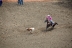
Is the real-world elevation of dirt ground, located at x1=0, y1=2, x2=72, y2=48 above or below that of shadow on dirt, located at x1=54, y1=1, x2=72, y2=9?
above

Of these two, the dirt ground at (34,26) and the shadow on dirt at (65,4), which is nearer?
the dirt ground at (34,26)

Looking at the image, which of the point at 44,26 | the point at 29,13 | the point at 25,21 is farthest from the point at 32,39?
the point at 29,13

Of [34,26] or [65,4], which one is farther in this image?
[65,4]

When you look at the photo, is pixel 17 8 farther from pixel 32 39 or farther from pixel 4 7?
pixel 32 39

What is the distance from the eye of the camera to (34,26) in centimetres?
639

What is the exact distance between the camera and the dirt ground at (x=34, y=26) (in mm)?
5062

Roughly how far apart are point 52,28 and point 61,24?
535mm

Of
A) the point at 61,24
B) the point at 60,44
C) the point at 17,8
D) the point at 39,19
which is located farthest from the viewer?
the point at 17,8

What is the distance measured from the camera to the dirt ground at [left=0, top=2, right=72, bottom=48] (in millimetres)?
5062

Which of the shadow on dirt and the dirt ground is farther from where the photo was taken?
the shadow on dirt

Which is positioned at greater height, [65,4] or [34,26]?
[34,26]

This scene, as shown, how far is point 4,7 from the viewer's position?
8.76 metres

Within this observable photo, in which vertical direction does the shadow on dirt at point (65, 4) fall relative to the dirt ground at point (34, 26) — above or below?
below

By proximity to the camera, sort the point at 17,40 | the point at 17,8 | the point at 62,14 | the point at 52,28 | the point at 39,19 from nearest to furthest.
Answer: the point at 17,40, the point at 52,28, the point at 39,19, the point at 62,14, the point at 17,8
